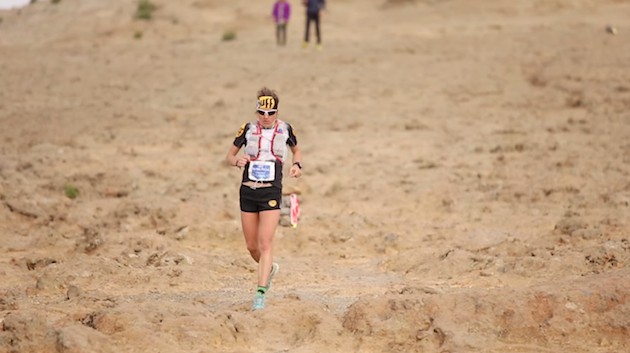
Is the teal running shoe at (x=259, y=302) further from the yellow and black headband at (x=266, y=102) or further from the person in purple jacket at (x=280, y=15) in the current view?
the person in purple jacket at (x=280, y=15)

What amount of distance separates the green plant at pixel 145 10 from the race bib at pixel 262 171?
827 inches

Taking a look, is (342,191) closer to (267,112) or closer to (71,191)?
(71,191)

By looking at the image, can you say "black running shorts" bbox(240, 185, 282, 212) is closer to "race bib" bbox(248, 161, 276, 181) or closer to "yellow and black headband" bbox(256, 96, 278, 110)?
"race bib" bbox(248, 161, 276, 181)

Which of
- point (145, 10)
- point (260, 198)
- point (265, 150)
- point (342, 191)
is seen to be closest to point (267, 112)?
point (265, 150)

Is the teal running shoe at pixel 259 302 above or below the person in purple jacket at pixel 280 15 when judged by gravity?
above

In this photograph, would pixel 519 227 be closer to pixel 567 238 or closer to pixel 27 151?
pixel 567 238

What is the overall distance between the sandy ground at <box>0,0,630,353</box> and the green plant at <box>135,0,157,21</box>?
348 centimetres

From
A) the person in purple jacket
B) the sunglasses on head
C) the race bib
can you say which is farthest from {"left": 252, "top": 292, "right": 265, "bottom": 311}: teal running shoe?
the person in purple jacket

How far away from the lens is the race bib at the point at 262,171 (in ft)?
21.8

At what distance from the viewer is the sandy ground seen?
19.8 ft

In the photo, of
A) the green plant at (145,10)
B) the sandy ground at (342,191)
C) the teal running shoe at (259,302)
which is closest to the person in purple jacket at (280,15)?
the sandy ground at (342,191)

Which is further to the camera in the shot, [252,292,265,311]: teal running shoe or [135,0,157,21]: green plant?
[135,0,157,21]: green plant

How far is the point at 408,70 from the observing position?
18.0 meters

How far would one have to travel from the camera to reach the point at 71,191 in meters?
11.1
